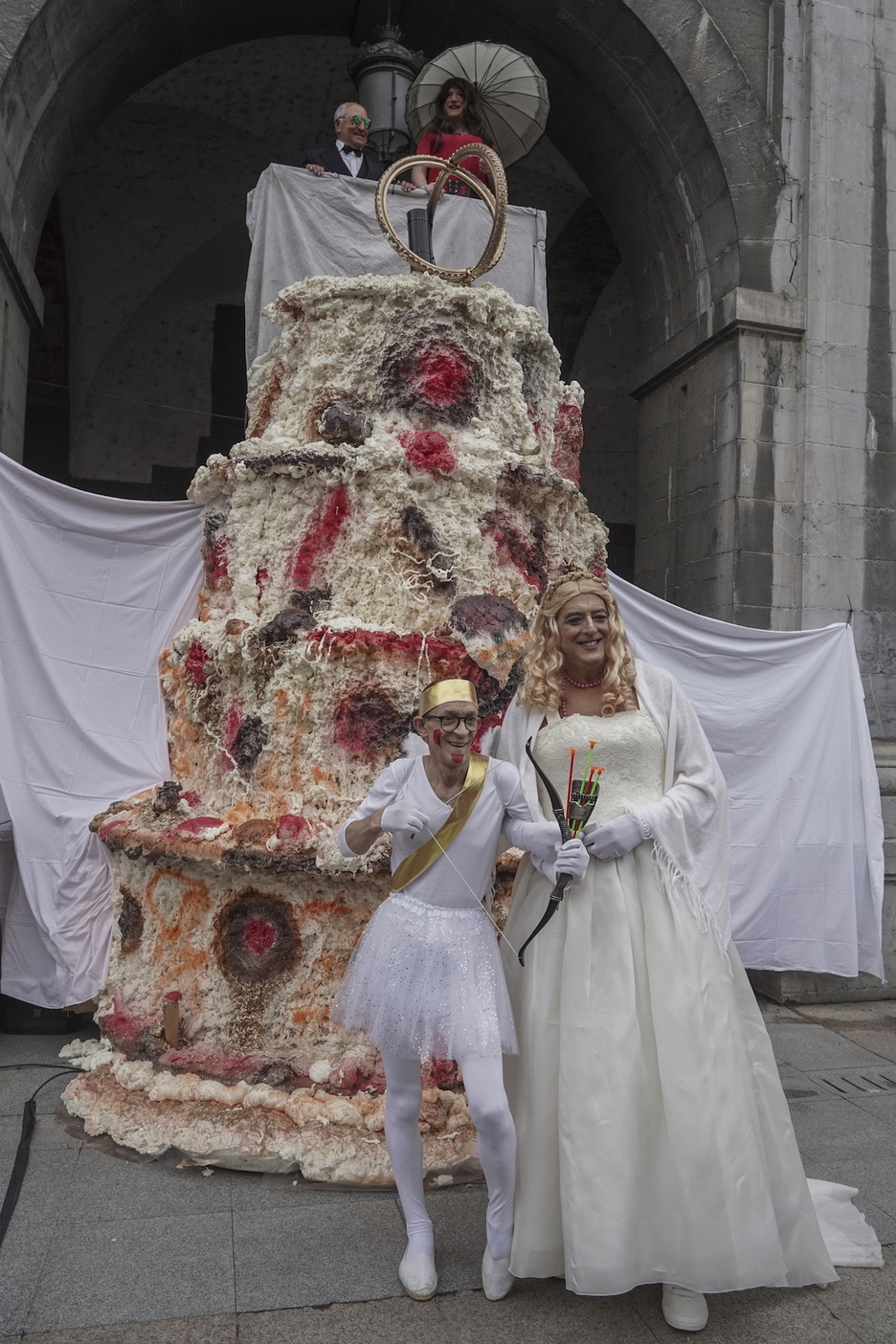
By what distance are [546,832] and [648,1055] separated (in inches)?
24.7

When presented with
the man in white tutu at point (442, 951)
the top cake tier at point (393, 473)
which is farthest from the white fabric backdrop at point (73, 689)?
the man in white tutu at point (442, 951)

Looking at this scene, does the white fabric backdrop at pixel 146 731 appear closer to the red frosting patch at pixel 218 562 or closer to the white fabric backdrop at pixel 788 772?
the white fabric backdrop at pixel 788 772

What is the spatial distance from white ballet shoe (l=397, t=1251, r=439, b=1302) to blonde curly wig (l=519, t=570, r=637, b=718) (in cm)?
155

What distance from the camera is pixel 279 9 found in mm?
7523

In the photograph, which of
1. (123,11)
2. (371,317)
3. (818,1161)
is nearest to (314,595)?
(371,317)

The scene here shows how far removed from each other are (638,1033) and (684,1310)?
2.30ft

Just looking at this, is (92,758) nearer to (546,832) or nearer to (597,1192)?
(546,832)

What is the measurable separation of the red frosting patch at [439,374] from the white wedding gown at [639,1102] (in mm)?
2014

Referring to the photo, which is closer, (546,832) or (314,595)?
(546,832)

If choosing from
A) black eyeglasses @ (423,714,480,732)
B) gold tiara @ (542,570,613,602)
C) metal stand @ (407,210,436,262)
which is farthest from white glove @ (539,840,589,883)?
metal stand @ (407,210,436,262)

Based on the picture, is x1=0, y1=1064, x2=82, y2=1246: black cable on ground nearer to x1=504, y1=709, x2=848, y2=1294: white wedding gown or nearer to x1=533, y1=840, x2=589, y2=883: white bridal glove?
x1=504, y1=709, x2=848, y2=1294: white wedding gown

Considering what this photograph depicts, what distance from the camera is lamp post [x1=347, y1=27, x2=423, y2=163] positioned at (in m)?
6.98

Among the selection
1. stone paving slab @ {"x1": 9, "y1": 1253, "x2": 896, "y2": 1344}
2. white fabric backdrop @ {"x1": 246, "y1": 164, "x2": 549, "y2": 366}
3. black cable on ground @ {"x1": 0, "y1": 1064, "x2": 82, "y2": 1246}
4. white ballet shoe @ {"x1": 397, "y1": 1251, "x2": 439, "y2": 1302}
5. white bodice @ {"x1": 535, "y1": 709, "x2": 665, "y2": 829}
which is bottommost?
black cable on ground @ {"x1": 0, "y1": 1064, "x2": 82, "y2": 1246}

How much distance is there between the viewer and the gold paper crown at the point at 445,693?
8.83ft
